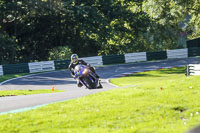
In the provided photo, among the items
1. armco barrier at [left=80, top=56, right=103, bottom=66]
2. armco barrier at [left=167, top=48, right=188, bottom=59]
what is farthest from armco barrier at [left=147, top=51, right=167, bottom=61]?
armco barrier at [left=80, top=56, right=103, bottom=66]

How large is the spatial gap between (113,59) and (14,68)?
928cm

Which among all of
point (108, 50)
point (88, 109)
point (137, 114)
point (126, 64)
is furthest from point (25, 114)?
point (108, 50)

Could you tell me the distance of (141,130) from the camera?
6852 mm

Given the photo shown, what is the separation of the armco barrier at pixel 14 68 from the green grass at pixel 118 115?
18.5m

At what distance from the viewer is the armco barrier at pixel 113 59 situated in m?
31.6

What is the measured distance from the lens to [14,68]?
28234 millimetres

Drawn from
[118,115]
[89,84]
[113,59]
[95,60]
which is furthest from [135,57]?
[118,115]

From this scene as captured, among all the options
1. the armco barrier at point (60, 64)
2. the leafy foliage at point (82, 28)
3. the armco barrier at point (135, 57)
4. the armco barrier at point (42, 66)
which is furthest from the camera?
the leafy foliage at point (82, 28)

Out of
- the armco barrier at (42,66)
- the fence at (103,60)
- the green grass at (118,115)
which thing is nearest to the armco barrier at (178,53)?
the fence at (103,60)

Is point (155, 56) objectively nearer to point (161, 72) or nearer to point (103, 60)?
point (103, 60)

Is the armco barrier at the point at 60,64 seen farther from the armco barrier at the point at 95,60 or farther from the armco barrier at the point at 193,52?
the armco barrier at the point at 193,52

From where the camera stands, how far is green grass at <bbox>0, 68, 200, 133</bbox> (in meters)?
7.25

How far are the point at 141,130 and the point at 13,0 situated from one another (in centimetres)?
2819

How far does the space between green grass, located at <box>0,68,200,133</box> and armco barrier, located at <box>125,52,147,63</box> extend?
69.7 ft
